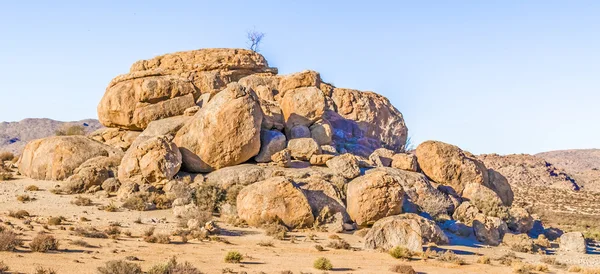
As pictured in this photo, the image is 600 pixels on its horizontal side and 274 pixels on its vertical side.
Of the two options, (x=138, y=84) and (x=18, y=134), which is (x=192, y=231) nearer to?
(x=138, y=84)

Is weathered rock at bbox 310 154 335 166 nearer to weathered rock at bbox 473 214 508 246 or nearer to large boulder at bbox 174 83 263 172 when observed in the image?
large boulder at bbox 174 83 263 172

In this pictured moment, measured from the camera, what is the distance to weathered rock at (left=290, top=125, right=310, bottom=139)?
104 ft

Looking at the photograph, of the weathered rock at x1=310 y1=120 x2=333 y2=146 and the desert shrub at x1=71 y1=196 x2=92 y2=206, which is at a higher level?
the weathered rock at x1=310 y1=120 x2=333 y2=146

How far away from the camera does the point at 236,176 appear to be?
27.5 m

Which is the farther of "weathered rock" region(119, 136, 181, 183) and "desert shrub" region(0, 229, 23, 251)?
"weathered rock" region(119, 136, 181, 183)

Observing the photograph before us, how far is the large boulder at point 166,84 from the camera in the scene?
33688 millimetres

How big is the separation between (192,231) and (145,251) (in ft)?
10.6

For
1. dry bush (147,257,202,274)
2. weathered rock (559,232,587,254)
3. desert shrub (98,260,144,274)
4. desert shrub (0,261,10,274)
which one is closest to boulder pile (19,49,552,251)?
weathered rock (559,232,587,254)

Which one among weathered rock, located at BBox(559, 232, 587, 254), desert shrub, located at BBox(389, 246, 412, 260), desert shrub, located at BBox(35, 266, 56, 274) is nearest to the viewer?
desert shrub, located at BBox(35, 266, 56, 274)

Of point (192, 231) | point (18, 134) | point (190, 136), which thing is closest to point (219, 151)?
point (190, 136)

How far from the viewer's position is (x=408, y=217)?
878 inches

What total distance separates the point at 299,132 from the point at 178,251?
1420cm

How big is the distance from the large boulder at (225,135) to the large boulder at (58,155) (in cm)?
543

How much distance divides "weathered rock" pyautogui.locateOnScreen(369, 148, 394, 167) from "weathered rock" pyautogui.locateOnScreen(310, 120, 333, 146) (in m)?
2.71
